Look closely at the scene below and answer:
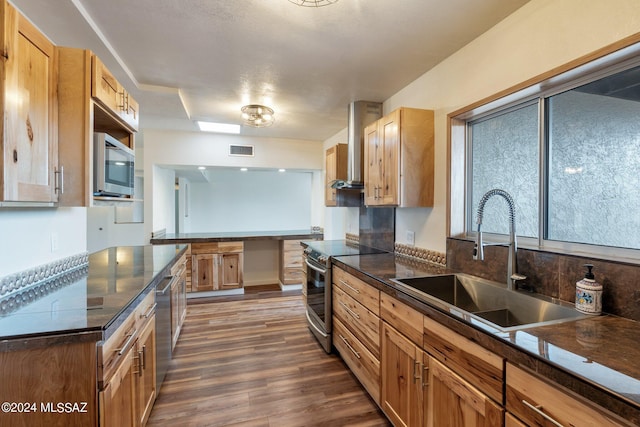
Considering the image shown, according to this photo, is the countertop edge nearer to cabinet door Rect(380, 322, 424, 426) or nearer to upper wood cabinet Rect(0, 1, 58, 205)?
upper wood cabinet Rect(0, 1, 58, 205)

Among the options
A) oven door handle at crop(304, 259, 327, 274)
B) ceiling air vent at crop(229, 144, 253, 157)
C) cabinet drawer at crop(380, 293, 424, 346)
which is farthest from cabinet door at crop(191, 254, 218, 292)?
cabinet drawer at crop(380, 293, 424, 346)

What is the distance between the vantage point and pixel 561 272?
143cm

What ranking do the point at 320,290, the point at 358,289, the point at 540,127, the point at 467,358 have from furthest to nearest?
the point at 320,290 < the point at 358,289 < the point at 540,127 < the point at 467,358

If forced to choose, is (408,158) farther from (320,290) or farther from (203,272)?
(203,272)

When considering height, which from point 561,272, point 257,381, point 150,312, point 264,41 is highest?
point 264,41

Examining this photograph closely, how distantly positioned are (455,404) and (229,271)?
3829 millimetres

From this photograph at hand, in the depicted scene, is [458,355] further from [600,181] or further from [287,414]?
[287,414]

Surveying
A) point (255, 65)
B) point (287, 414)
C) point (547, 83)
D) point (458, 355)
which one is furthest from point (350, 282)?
point (255, 65)

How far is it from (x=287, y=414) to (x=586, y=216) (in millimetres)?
2090

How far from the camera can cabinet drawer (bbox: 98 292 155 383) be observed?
1113 millimetres

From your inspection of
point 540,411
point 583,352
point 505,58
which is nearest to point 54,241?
point 540,411

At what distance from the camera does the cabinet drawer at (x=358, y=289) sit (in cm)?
195

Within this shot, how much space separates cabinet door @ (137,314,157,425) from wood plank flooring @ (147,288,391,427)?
24 cm

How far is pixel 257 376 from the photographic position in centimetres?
241
